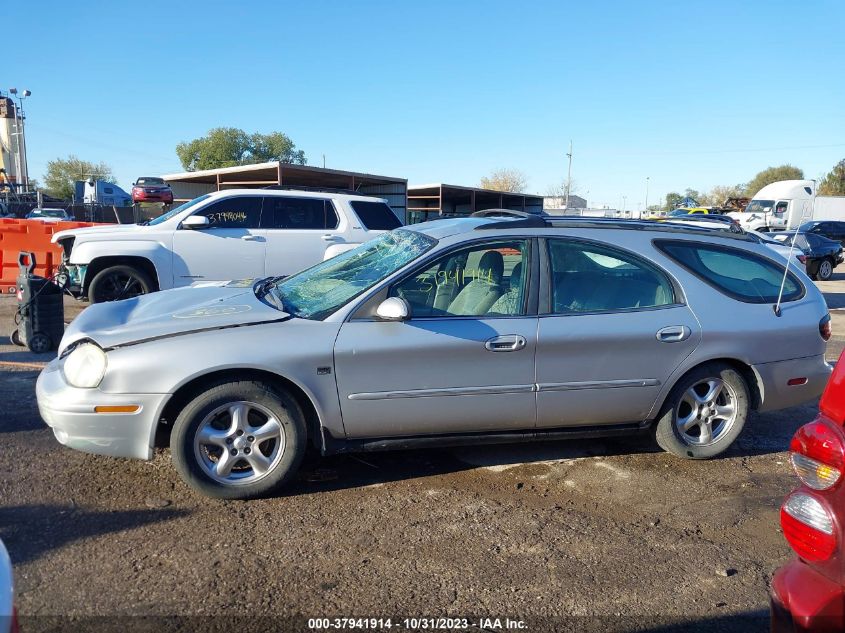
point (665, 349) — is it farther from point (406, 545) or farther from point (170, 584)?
point (170, 584)

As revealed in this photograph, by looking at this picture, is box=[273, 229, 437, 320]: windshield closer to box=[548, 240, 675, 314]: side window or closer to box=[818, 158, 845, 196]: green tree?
box=[548, 240, 675, 314]: side window

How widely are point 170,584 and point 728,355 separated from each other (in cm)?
358

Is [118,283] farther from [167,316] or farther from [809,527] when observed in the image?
[809,527]

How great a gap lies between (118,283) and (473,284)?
231 inches

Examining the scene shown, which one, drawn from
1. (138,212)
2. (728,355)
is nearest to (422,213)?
(138,212)

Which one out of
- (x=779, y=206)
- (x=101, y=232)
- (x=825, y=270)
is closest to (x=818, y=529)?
(x=101, y=232)

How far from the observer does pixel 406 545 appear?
10.7 feet

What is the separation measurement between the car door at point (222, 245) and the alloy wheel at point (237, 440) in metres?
5.21

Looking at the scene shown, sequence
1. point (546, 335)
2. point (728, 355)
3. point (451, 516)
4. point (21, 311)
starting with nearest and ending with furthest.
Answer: point (451, 516) → point (546, 335) → point (728, 355) → point (21, 311)

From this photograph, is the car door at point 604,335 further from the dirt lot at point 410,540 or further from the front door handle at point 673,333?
the dirt lot at point 410,540

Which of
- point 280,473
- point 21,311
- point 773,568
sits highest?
point 21,311

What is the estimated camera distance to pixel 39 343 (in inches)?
262

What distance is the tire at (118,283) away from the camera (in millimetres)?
8008

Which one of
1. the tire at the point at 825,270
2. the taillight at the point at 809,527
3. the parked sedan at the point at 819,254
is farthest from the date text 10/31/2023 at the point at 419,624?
the tire at the point at 825,270
